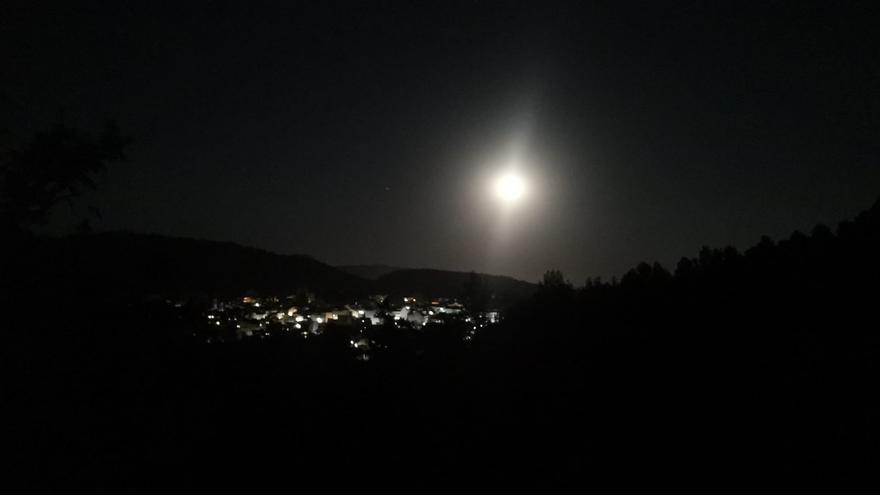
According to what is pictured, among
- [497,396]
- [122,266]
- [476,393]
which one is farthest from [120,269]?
[497,396]

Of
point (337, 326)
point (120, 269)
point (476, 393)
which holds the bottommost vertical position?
point (476, 393)

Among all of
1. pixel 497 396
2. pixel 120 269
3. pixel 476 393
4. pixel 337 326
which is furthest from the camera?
pixel 120 269

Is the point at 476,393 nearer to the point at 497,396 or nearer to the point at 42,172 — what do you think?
the point at 497,396

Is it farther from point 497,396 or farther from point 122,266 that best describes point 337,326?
point 122,266

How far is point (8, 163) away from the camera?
315 inches

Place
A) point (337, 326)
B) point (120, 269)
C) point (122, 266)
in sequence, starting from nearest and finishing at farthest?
point (337, 326), point (120, 269), point (122, 266)

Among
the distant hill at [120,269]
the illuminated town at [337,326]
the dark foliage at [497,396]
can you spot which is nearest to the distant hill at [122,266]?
the distant hill at [120,269]

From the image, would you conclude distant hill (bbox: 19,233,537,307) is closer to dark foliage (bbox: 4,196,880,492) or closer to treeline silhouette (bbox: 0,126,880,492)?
treeline silhouette (bbox: 0,126,880,492)

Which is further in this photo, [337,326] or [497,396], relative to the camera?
[337,326]

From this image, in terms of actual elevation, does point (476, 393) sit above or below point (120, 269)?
below

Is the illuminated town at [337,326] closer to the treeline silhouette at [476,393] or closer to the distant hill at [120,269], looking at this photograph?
the treeline silhouette at [476,393]

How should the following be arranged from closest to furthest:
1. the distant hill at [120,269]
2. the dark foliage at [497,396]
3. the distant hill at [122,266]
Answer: the dark foliage at [497,396] < the distant hill at [120,269] < the distant hill at [122,266]

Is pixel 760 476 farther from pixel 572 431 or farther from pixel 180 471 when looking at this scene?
pixel 180 471

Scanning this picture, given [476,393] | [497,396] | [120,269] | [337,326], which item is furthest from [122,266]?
[497,396]
